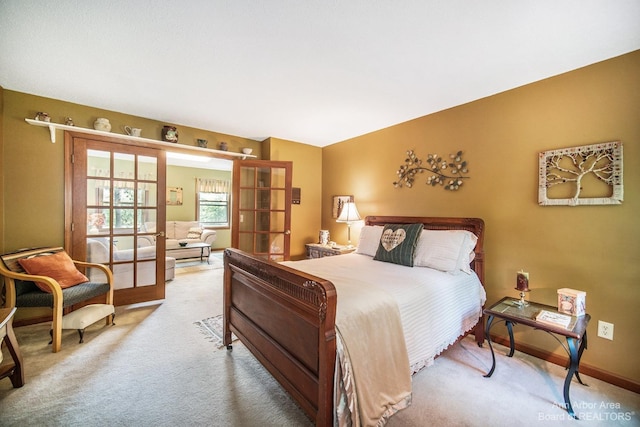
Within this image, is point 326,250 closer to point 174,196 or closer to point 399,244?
point 399,244

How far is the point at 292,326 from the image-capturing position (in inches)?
59.6

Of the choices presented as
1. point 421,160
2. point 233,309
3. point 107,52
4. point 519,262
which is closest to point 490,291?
point 519,262

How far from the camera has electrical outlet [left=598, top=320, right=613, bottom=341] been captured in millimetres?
1897

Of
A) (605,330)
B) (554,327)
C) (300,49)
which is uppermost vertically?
(300,49)

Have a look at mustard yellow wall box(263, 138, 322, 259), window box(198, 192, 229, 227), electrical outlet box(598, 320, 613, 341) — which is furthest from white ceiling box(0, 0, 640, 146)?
window box(198, 192, 229, 227)

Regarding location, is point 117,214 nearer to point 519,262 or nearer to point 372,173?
point 372,173

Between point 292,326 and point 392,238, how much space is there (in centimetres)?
150

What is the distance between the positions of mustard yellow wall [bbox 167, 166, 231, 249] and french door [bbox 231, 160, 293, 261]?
4.03 m

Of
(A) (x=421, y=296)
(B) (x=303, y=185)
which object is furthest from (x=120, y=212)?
(A) (x=421, y=296)

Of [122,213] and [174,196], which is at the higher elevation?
[174,196]

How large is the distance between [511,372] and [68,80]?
4679 millimetres

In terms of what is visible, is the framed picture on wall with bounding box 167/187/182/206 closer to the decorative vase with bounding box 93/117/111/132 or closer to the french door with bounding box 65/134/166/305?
the french door with bounding box 65/134/166/305

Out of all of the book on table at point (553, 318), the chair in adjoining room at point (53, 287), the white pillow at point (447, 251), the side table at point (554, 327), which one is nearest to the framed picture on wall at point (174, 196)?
the chair in adjoining room at point (53, 287)

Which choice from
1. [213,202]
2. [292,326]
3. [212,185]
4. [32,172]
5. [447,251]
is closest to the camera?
[292,326]
